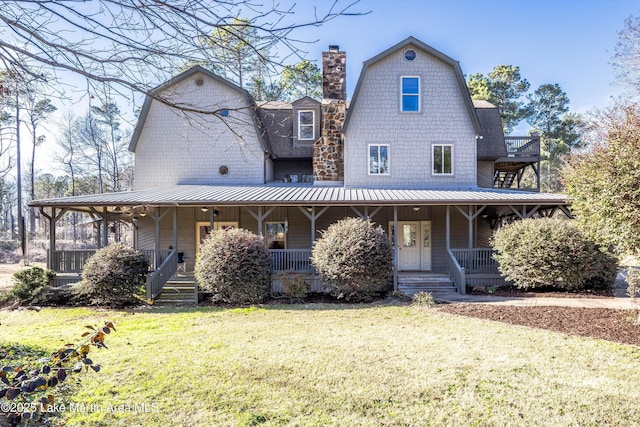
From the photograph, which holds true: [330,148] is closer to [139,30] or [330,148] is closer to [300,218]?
[300,218]

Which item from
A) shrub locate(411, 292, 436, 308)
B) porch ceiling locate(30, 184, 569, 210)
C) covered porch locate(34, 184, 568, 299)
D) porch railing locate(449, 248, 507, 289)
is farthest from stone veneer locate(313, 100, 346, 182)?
shrub locate(411, 292, 436, 308)

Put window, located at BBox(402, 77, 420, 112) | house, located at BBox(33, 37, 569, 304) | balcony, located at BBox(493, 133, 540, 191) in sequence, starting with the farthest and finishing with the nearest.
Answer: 1. balcony, located at BBox(493, 133, 540, 191)
2. window, located at BBox(402, 77, 420, 112)
3. house, located at BBox(33, 37, 569, 304)

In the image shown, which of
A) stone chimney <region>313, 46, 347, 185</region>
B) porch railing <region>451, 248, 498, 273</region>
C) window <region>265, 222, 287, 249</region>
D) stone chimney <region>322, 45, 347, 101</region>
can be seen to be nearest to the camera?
porch railing <region>451, 248, 498, 273</region>

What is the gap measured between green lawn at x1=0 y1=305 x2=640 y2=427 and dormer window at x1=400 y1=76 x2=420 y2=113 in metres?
9.73

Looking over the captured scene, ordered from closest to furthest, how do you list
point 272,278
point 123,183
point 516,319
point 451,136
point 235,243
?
point 516,319
point 235,243
point 272,278
point 451,136
point 123,183

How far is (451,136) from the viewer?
14.7 metres

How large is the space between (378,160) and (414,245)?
386 cm

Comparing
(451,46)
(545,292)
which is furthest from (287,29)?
(451,46)

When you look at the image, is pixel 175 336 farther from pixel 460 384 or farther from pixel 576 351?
pixel 576 351

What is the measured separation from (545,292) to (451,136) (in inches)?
275

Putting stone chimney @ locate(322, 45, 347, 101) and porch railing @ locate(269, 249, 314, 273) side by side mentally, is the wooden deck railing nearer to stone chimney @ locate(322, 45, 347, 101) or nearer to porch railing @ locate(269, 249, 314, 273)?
stone chimney @ locate(322, 45, 347, 101)

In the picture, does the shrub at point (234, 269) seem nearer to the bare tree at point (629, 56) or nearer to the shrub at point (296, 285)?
the shrub at point (296, 285)

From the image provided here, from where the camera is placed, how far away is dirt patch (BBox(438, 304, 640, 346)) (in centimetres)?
664

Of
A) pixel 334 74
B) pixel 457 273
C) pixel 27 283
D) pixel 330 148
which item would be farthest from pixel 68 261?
pixel 334 74
